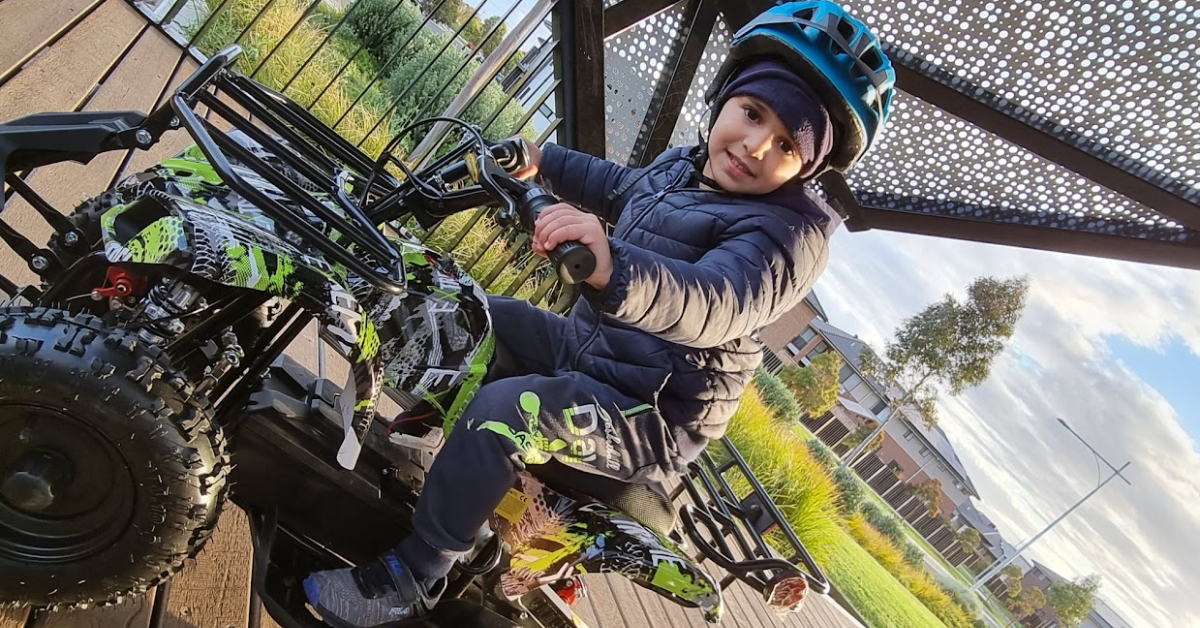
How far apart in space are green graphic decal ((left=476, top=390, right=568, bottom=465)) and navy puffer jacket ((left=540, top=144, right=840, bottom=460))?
24 centimetres

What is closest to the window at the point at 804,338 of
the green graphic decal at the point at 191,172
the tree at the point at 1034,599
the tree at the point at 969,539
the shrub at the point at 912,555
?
the tree at the point at 969,539

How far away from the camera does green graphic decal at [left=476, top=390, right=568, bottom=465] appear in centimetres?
143

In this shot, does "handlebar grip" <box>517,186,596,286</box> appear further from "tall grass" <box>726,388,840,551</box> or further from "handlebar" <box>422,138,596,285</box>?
"tall grass" <box>726,388,840,551</box>

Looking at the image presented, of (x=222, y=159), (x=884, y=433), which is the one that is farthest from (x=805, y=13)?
(x=884, y=433)

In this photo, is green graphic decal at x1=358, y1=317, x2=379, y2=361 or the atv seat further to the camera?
the atv seat

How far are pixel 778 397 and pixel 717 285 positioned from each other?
39.8ft

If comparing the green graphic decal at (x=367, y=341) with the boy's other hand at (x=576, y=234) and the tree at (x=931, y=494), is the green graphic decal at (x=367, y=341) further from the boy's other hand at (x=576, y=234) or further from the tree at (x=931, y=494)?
the tree at (x=931, y=494)

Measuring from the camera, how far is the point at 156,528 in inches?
48.0

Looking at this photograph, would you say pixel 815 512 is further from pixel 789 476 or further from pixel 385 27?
pixel 385 27

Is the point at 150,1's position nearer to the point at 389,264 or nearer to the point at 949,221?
the point at 389,264

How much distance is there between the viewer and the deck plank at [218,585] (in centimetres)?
161

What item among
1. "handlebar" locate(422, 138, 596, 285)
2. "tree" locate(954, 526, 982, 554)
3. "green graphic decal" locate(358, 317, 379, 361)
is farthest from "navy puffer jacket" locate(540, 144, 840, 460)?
"tree" locate(954, 526, 982, 554)

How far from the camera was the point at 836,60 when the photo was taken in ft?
5.22

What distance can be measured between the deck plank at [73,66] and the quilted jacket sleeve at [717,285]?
7.91 ft
